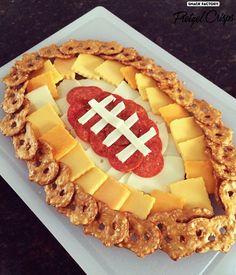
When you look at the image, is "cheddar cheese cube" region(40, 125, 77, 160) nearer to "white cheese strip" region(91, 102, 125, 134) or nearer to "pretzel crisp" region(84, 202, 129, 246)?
"white cheese strip" region(91, 102, 125, 134)

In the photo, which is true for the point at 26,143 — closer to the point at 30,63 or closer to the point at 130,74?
the point at 30,63

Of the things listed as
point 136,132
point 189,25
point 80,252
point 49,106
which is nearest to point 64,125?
point 49,106

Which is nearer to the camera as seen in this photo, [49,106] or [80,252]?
[80,252]

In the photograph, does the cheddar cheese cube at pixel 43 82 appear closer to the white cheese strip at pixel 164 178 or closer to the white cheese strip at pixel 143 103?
the white cheese strip at pixel 143 103

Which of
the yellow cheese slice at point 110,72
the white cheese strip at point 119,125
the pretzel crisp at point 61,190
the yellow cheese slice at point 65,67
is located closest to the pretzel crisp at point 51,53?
the yellow cheese slice at point 65,67


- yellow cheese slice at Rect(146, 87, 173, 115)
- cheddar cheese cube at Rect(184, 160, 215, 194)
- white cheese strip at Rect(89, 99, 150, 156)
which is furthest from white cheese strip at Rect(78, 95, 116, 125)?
cheddar cheese cube at Rect(184, 160, 215, 194)

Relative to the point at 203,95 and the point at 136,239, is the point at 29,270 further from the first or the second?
the point at 203,95

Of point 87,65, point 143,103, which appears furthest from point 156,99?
point 87,65
